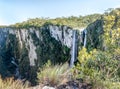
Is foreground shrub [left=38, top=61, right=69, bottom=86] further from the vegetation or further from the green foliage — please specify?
the green foliage

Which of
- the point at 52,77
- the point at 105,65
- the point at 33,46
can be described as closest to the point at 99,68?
the point at 105,65

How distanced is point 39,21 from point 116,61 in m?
39.1

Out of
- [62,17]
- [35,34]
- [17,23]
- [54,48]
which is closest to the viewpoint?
[54,48]

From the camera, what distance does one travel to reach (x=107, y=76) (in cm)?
1177

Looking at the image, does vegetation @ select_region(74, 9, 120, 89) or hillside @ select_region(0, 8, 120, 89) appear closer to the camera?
vegetation @ select_region(74, 9, 120, 89)

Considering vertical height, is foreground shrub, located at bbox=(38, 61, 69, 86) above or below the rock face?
above

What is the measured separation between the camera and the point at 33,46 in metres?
48.2

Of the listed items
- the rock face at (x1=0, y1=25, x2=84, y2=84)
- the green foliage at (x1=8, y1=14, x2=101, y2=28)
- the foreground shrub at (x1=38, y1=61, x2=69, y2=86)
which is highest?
the foreground shrub at (x1=38, y1=61, x2=69, y2=86)

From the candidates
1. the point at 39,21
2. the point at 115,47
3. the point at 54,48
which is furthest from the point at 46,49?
the point at 115,47

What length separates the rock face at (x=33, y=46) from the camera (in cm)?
4197

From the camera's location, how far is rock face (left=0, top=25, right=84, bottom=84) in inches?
1652

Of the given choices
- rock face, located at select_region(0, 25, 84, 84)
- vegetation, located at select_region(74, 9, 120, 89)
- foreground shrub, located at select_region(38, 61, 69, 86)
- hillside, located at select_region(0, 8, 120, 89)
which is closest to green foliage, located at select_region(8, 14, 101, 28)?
hillside, located at select_region(0, 8, 120, 89)

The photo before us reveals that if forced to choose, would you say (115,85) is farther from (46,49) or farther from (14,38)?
(14,38)

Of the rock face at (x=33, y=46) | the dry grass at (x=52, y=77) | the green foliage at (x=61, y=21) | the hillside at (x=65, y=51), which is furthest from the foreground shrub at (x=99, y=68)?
the green foliage at (x=61, y=21)
